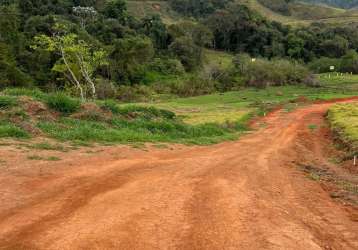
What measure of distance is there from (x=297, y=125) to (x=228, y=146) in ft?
54.8

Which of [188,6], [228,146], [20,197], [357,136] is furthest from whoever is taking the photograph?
[188,6]

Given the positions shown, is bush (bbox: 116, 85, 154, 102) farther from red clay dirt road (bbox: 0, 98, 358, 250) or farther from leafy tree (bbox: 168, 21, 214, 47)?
red clay dirt road (bbox: 0, 98, 358, 250)

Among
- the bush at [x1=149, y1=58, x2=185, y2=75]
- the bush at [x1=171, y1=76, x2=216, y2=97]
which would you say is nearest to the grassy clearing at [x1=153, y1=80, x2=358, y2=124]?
the bush at [x1=171, y1=76, x2=216, y2=97]

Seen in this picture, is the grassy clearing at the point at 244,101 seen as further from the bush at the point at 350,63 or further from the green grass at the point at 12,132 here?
the green grass at the point at 12,132

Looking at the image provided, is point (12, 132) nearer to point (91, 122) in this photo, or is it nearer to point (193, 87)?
point (91, 122)

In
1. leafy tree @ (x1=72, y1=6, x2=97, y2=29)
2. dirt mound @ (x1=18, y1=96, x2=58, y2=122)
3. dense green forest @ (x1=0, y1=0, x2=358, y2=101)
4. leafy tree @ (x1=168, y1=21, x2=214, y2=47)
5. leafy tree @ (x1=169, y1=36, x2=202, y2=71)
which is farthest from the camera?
leafy tree @ (x1=168, y1=21, x2=214, y2=47)

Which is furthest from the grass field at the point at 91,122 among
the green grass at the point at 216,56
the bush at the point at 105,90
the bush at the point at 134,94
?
the green grass at the point at 216,56

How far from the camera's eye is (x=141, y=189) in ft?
34.8

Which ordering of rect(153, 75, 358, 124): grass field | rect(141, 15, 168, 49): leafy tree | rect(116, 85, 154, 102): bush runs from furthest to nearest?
rect(141, 15, 168, 49): leafy tree → rect(116, 85, 154, 102): bush → rect(153, 75, 358, 124): grass field

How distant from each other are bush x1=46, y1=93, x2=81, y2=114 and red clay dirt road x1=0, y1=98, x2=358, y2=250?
236 inches

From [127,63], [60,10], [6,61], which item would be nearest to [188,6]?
[60,10]

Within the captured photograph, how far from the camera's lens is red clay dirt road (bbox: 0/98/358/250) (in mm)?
7281

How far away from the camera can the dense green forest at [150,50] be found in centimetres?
6075

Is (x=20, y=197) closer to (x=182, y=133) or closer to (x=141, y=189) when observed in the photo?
(x=141, y=189)
